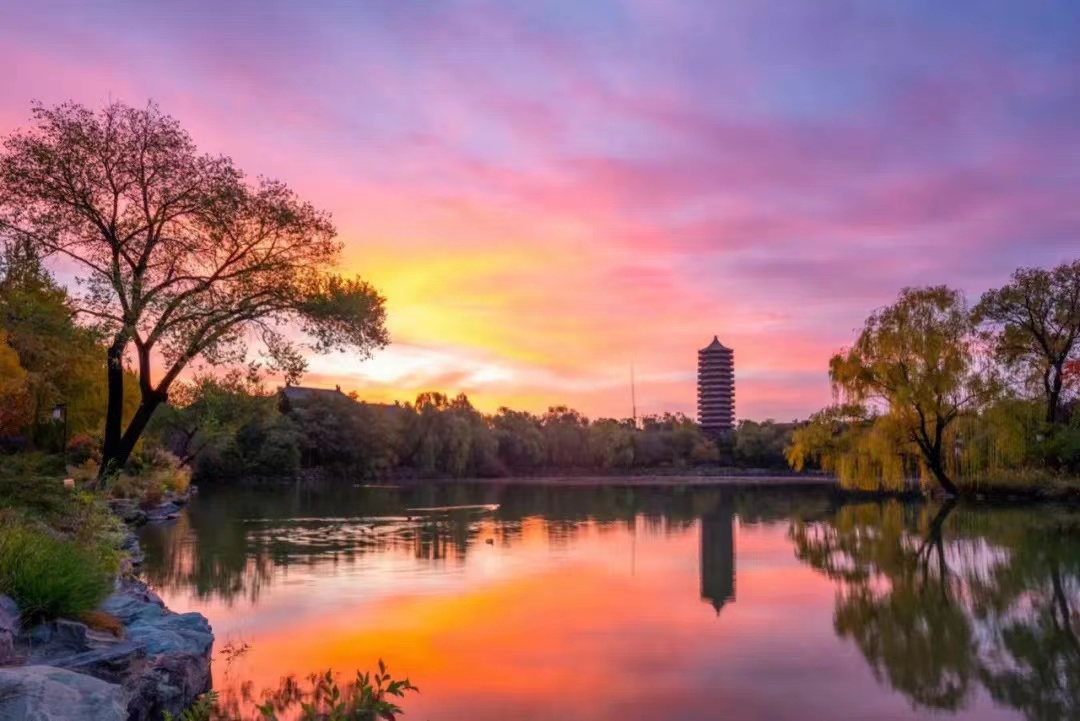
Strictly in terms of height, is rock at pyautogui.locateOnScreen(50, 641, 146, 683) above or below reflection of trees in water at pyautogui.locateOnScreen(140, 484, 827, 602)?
above

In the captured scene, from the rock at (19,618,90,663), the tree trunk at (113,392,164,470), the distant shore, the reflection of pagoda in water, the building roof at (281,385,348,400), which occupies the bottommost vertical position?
the distant shore

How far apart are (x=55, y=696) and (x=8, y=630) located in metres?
1.20

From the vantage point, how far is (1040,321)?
32.6 meters

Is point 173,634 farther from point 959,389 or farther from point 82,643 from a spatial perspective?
point 959,389

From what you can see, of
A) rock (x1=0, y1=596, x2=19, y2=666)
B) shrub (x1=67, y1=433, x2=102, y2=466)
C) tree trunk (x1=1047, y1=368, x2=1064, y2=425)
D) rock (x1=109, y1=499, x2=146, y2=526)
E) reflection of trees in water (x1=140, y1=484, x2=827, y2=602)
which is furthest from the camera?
tree trunk (x1=1047, y1=368, x2=1064, y2=425)

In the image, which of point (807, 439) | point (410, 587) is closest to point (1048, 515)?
point (807, 439)

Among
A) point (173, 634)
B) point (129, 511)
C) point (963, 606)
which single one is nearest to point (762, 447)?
point (129, 511)

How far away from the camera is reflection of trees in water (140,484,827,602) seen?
1498 centimetres

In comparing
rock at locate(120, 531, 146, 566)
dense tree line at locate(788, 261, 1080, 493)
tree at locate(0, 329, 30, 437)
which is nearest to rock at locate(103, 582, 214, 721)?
rock at locate(120, 531, 146, 566)

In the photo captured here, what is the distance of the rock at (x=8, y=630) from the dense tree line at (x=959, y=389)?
30469 millimetres

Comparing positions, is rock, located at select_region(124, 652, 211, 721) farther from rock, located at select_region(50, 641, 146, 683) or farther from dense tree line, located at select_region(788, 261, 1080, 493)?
dense tree line, located at select_region(788, 261, 1080, 493)

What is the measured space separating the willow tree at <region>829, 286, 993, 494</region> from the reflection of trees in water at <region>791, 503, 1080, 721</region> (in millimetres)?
9113

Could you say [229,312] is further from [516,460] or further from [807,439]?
[516,460]

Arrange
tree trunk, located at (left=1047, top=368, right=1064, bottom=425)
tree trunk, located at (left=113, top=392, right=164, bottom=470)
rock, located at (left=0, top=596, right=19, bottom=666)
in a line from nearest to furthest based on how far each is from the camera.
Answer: rock, located at (left=0, top=596, right=19, bottom=666), tree trunk, located at (left=113, top=392, right=164, bottom=470), tree trunk, located at (left=1047, top=368, right=1064, bottom=425)
